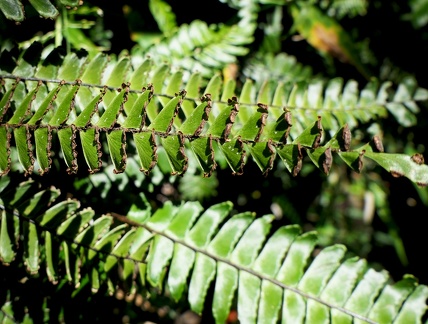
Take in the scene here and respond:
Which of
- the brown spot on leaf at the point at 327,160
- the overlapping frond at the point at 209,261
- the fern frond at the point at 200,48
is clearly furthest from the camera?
the fern frond at the point at 200,48

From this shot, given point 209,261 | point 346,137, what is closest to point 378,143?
point 346,137

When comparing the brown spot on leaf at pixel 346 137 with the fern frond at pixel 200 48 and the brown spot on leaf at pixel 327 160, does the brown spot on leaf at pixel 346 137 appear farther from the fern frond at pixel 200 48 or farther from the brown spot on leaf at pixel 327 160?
the fern frond at pixel 200 48

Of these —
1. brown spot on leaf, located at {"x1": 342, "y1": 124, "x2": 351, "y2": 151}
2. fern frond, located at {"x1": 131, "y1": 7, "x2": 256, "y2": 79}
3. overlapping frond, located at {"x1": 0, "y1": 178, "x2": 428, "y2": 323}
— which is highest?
brown spot on leaf, located at {"x1": 342, "y1": 124, "x2": 351, "y2": 151}

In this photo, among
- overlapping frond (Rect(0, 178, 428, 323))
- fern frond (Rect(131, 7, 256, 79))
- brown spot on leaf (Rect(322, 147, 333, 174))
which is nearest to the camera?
brown spot on leaf (Rect(322, 147, 333, 174))

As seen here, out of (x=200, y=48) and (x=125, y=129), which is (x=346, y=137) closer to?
(x=125, y=129)

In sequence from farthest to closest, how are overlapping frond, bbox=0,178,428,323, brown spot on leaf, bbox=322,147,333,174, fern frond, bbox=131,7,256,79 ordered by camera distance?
1. fern frond, bbox=131,7,256,79
2. overlapping frond, bbox=0,178,428,323
3. brown spot on leaf, bbox=322,147,333,174

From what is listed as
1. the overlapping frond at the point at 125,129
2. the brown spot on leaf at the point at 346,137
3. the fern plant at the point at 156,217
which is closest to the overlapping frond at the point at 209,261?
the fern plant at the point at 156,217

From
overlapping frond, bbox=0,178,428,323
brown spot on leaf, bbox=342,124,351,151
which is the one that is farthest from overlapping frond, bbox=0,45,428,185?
overlapping frond, bbox=0,178,428,323

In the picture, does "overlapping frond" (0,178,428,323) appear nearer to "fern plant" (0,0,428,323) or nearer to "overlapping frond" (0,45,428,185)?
"fern plant" (0,0,428,323)
